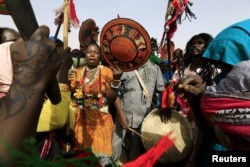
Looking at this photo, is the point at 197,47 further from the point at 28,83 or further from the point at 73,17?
Result: the point at 28,83

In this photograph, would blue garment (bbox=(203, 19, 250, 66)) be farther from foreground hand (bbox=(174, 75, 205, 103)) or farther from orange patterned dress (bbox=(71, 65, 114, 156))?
orange patterned dress (bbox=(71, 65, 114, 156))

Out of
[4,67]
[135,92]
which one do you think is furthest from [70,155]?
[135,92]

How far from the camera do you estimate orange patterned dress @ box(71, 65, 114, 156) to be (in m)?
5.29

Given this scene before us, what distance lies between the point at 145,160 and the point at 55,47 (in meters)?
0.45

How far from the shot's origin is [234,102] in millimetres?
1765

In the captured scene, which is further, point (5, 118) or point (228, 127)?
point (228, 127)

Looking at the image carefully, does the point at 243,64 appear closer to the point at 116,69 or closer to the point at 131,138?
the point at 116,69

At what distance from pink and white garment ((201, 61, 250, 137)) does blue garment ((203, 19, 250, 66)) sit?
171 millimetres

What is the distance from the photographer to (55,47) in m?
1.21

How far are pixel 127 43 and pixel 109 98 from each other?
0.89 metres

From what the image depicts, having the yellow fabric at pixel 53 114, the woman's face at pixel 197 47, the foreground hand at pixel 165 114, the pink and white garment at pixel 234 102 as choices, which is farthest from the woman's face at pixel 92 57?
the pink and white garment at pixel 234 102

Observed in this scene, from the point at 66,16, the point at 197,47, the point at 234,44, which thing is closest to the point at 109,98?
the point at 197,47

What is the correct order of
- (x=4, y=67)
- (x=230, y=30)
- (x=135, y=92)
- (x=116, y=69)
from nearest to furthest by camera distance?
(x=4, y=67) → (x=230, y=30) → (x=116, y=69) → (x=135, y=92)

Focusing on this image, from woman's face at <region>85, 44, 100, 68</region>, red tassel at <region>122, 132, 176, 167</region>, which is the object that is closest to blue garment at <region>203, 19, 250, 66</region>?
red tassel at <region>122, 132, 176, 167</region>
